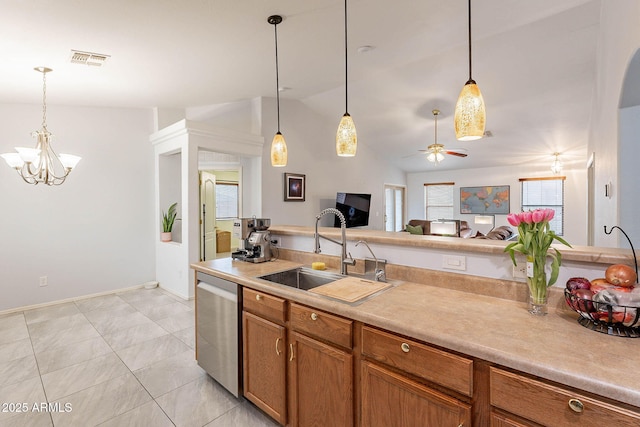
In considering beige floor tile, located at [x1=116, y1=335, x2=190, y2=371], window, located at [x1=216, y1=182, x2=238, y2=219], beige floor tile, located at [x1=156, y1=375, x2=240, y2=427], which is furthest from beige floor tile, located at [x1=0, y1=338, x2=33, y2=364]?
window, located at [x1=216, y1=182, x2=238, y2=219]

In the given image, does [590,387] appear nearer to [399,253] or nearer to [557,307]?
[557,307]

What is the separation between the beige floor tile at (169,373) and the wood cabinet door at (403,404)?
163 centimetres

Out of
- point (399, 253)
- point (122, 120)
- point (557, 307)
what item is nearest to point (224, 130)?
point (122, 120)

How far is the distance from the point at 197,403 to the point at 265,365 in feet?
2.28

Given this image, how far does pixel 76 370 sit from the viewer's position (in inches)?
98.2

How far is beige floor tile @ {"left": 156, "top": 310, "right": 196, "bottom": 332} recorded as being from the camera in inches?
131

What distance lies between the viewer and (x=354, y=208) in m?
6.49

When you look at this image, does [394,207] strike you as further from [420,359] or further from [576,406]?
[576,406]

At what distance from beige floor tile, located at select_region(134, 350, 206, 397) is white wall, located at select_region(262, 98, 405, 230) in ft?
8.88

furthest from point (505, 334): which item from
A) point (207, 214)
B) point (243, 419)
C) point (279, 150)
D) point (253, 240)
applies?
point (207, 214)

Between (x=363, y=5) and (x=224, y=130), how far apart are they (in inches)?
104

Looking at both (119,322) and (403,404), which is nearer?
(403,404)

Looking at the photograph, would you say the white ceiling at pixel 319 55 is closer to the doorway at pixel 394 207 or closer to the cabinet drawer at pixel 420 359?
the cabinet drawer at pixel 420 359

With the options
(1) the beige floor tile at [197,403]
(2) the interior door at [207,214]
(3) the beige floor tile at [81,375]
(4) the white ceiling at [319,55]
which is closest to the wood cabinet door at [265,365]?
(1) the beige floor tile at [197,403]
